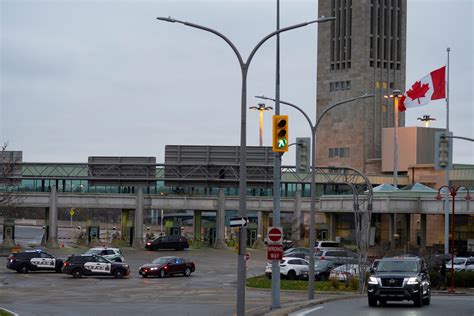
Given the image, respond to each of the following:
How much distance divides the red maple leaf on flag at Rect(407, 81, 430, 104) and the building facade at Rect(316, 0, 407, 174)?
45.0 m

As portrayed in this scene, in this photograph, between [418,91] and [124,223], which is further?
[124,223]

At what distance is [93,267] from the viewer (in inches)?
Answer: 2207

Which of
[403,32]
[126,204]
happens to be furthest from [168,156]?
[403,32]

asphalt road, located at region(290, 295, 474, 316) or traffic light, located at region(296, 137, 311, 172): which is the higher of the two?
traffic light, located at region(296, 137, 311, 172)

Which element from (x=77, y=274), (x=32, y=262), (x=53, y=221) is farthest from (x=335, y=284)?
(x=53, y=221)

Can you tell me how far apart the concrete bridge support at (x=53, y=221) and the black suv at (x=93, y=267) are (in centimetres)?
3232

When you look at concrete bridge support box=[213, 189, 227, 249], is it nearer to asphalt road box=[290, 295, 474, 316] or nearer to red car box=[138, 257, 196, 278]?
red car box=[138, 257, 196, 278]

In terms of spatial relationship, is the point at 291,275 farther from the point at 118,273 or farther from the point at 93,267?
the point at 93,267

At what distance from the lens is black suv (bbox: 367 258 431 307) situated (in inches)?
1252

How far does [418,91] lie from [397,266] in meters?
41.4

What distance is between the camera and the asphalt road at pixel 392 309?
2988 centimetres

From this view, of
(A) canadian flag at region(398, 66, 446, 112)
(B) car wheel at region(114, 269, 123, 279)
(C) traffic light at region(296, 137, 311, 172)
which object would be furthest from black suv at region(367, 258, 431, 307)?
(A) canadian flag at region(398, 66, 446, 112)

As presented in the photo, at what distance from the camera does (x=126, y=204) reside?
93.2 m

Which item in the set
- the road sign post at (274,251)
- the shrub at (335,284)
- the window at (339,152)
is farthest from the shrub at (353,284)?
the window at (339,152)
